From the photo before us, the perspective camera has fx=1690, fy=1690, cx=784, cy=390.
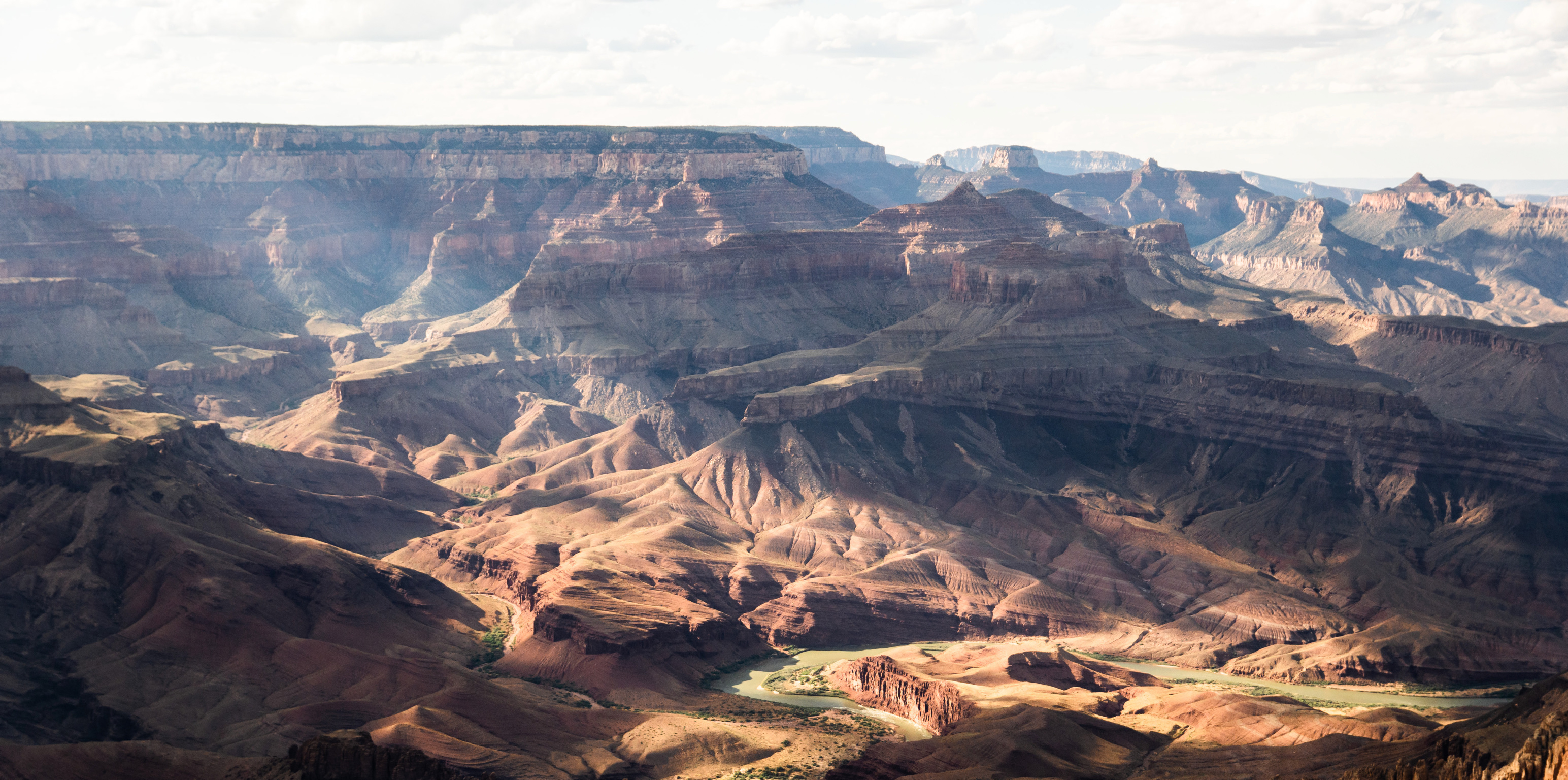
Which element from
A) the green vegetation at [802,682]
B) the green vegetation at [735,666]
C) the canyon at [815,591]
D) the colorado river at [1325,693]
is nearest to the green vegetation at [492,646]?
the canyon at [815,591]

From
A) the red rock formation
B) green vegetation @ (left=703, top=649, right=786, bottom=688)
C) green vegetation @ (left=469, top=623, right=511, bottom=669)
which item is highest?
the red rock formation

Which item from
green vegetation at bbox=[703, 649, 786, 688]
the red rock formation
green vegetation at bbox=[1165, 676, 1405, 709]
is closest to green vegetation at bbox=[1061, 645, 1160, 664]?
green vegetation at bbox=[1165, 676, 1405, 709]

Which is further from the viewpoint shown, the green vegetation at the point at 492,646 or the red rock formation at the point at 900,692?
the green vegetation at the point at 492,646

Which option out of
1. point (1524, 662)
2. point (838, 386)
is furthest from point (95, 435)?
point (1524, 662)

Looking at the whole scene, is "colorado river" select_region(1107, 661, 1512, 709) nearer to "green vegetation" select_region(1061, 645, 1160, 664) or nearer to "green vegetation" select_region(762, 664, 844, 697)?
"green vegetation" select_region(1061, 645, 1160, 664)

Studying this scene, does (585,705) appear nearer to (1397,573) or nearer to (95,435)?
(95,435)

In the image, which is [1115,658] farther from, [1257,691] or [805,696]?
[805,696]

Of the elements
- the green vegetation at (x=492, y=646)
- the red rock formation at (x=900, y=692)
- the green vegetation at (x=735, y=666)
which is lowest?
the green vegetation at (x=735, y=666)

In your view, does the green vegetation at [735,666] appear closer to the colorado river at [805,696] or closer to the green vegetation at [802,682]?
the colorado river at [805,696]
